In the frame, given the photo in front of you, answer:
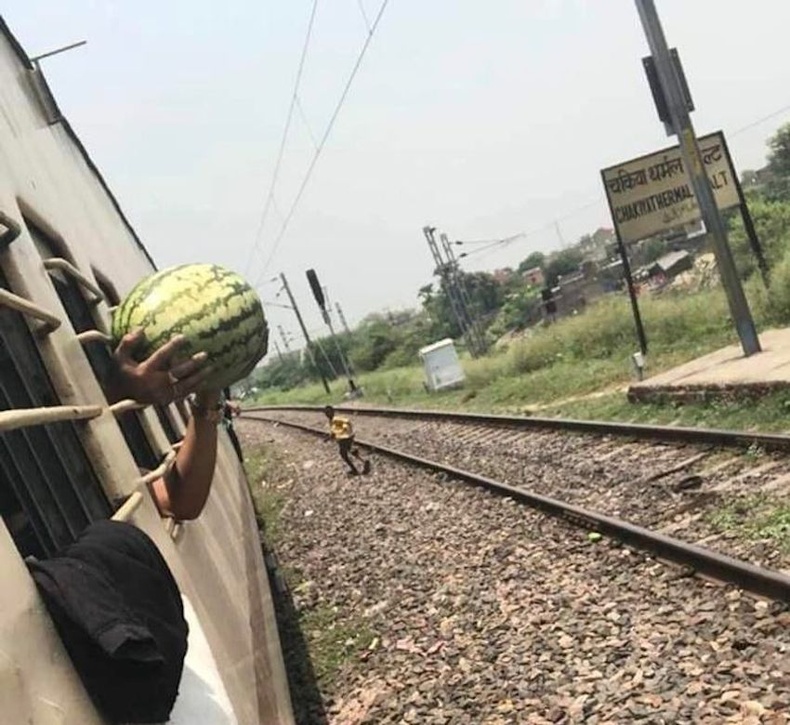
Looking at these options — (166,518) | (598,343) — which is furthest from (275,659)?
(598,343)

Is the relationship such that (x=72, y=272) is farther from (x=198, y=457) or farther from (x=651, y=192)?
(x=651, y=192)

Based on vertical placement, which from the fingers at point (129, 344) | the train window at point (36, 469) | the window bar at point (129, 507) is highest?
the fingers at point (129, 344)

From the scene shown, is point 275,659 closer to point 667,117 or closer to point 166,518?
point 166,518

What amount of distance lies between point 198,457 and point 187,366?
42 centimetres

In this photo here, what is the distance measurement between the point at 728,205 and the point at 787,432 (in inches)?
369

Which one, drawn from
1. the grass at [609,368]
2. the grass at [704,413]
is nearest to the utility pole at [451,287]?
the grass at [609,368]

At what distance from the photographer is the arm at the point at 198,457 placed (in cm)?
249

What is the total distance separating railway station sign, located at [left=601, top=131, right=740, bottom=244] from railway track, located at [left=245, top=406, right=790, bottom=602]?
16.2ft

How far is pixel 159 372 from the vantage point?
2.17m

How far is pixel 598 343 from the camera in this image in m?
23.0

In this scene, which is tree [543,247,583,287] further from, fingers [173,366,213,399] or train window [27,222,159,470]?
fingers [173,366,213,399]

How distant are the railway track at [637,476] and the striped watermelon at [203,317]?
363 centimetres

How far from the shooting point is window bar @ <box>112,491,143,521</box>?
200cm

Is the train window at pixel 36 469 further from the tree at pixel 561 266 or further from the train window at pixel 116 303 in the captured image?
the tree at pixel 561 266
